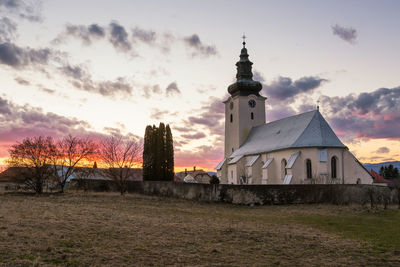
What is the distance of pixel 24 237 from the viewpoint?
9562mm

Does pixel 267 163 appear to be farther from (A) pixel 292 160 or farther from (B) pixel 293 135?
(A) pixel 292 160

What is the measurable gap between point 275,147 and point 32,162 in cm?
2431

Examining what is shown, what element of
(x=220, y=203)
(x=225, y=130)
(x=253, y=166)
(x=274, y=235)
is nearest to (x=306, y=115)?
(x=253, y=166)

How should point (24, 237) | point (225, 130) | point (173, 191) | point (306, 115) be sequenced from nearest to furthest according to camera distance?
point (24, 237)
point (173, 191)
point (306, 115)
point (225, 130)

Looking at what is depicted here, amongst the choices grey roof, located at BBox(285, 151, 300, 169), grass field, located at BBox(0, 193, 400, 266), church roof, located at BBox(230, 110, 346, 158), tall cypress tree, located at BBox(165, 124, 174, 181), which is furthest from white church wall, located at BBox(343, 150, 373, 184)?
grass field, located at BBox(0, 193, 400, 266)

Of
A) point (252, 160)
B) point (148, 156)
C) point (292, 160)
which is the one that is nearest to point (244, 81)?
point (252, 160)

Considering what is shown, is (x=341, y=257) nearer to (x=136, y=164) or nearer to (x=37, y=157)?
(x=37, y=157)

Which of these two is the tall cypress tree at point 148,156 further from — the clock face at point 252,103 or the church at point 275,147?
the clock face at point 252,103

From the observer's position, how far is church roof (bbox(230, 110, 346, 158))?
124 ft

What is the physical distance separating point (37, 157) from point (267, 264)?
2826 centimetres

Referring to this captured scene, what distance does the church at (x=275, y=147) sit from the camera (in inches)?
1463

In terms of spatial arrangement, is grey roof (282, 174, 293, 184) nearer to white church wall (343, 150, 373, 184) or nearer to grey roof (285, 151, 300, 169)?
grey roof (285, 151, 300, 169)

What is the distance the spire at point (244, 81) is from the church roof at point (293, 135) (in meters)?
5.50

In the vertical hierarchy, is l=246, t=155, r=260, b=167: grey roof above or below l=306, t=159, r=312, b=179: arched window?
above
